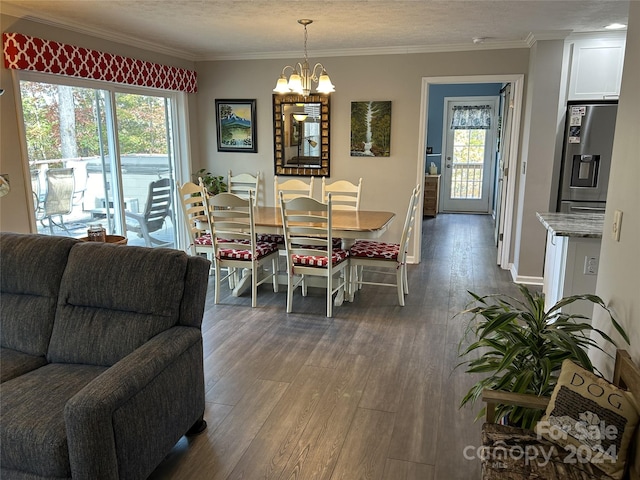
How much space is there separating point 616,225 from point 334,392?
5.68 ft

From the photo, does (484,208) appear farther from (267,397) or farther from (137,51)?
(267,397)

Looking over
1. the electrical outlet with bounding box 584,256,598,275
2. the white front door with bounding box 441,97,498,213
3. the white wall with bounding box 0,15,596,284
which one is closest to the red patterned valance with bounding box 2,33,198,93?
the white wall with bounding box 0,15,596,284

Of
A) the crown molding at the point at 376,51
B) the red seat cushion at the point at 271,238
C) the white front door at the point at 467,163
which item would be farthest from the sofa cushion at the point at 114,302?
the white front door at the point at 467,163

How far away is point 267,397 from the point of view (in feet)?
9.12

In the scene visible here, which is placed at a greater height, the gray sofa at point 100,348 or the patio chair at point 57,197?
the patio chair at point 57,197

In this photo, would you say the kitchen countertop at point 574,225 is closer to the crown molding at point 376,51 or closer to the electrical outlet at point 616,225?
the electrical outlet at point 616,225

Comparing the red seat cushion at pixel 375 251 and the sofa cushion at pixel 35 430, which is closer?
the sofa cushion at pixel 35 430

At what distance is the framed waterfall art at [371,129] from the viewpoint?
17.9ft

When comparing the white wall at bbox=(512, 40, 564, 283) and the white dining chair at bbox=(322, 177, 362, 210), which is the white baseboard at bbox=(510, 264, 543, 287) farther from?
Result: the white dining chair at bbox=(322, 177, 362, 210)

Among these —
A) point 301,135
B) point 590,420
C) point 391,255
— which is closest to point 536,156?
point 391,255

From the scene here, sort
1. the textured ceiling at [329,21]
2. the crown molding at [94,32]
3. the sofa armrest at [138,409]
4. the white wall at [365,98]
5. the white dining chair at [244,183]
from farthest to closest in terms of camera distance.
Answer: the white dining chair at [244,183] → the white wall at [365,98] → the crown molding at [94,32] → the textured ceiling at [329,21] → the sofa armrest at [138,409]

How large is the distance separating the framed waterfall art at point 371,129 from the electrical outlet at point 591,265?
307cm

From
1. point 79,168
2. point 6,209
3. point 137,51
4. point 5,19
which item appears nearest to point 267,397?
point 6,209

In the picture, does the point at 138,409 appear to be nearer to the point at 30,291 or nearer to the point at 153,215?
the point at 30,291
